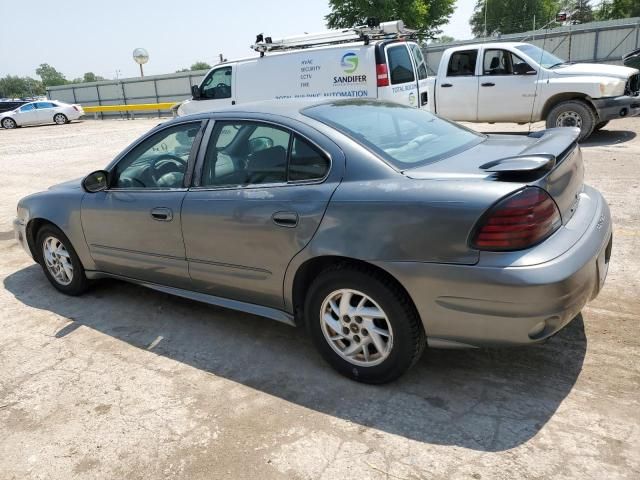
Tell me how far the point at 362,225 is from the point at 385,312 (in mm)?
461

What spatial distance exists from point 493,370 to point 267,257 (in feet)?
4.74

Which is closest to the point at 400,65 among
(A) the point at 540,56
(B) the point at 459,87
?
(B) the point at 459,87

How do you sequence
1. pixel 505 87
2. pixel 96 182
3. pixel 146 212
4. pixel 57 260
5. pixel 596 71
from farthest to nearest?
pixel 505 87
pixel 596 71
pixel 57 260
pixel 96 182
pixel 146 212

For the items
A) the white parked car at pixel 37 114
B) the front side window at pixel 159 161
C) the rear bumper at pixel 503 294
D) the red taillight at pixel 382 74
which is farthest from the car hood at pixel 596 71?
the white parked car at pixel 37 114

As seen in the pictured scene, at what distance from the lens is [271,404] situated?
117 inches

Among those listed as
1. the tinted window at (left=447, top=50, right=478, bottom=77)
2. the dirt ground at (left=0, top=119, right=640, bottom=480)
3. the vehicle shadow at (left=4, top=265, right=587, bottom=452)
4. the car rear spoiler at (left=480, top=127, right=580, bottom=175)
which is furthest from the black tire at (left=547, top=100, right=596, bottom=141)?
the vehicle shadow at (left=4, top=265, right=587, bottom=452)

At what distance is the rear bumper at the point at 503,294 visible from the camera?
8.05 feet

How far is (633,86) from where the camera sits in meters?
10.3

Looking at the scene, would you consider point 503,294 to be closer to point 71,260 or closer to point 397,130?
point 397,130

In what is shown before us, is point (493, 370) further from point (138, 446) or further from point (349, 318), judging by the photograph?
point (138, 446)

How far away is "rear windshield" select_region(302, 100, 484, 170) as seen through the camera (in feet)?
10.1

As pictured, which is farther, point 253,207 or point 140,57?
point 140,57

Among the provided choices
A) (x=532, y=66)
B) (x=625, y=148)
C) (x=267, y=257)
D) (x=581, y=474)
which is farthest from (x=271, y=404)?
(x=532, y=66)

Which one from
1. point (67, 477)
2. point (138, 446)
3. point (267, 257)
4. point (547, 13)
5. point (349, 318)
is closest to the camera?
point (67, 477)
